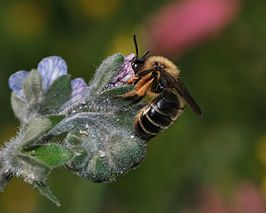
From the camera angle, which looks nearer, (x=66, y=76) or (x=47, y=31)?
(x=66, y=76)

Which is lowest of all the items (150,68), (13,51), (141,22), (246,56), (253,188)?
(253,188)

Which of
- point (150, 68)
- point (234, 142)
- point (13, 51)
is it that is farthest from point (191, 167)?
point (150, 68)

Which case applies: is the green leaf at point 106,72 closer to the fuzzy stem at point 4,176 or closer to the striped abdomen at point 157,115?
the striped abdomen at point 157,115

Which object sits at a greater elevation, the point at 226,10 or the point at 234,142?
the point at 226,10

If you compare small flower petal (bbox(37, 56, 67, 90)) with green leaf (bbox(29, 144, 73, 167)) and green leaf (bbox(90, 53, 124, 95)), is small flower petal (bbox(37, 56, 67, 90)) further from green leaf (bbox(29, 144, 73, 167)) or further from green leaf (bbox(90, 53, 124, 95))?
green leaf (bbox(29, 144, 73, 167))

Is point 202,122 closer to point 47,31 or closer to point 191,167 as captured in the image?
point 191,167

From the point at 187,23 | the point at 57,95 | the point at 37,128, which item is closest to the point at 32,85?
the point at 57,95

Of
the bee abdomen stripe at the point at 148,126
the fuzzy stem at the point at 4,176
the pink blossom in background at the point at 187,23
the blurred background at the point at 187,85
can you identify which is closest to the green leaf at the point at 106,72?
the bee abdomen stripe at the point at 148,126
